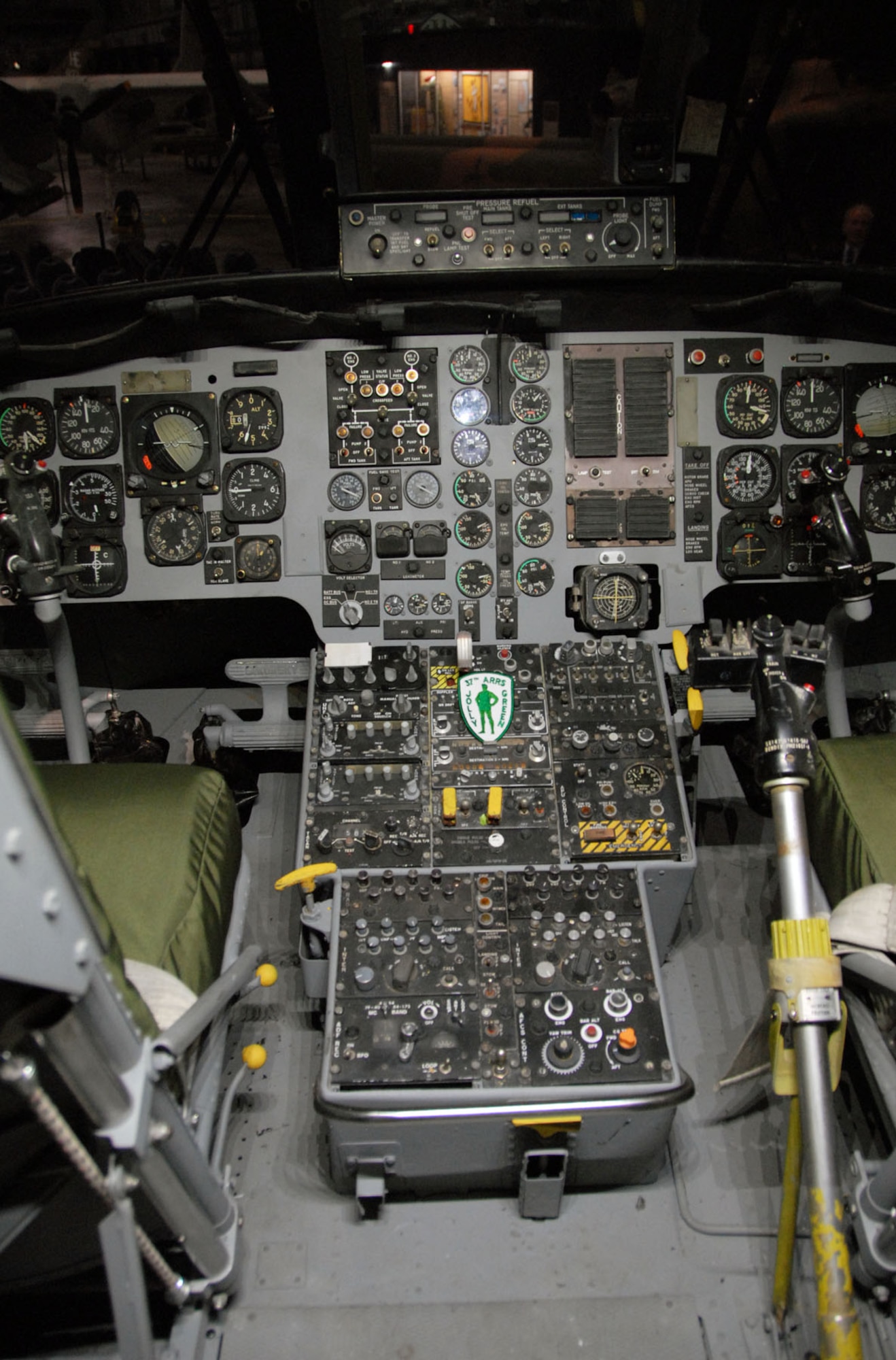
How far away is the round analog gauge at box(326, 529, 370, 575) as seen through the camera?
296 cm

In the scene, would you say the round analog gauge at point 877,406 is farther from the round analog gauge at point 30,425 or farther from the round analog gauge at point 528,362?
the round analog gauge at point 30,425

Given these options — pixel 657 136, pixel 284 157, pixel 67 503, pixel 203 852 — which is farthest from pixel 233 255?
pixel 203 852

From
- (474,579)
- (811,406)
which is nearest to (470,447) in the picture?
(474,579)

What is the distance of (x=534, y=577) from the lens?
2.98 meters

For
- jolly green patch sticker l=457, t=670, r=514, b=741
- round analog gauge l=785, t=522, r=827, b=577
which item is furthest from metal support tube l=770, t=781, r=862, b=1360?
round analog gauge l=785, t=522, r=827, b=577

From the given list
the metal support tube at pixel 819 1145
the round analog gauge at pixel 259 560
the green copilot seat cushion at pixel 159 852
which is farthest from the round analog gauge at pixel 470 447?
the metal support tube at pixel 819 1145

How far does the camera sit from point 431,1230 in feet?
6.52

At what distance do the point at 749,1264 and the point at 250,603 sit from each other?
299cm

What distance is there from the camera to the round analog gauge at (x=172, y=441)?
2.98 metres

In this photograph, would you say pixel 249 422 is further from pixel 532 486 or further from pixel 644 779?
pixel 644 779

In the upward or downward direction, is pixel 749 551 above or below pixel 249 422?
below

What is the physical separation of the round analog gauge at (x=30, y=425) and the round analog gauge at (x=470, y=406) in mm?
1344

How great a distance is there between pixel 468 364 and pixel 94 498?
1.32 m

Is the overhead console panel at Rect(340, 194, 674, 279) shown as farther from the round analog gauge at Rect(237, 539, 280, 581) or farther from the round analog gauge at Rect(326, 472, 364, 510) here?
the round analog gauge at Rect(237, 539, 280, 581)
